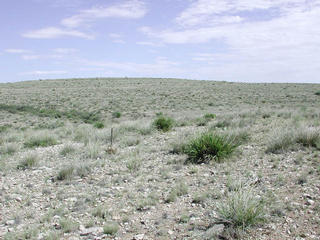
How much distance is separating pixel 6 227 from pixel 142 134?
8.10 meters

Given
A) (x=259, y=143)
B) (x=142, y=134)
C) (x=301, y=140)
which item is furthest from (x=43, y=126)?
(x=301, y=140)

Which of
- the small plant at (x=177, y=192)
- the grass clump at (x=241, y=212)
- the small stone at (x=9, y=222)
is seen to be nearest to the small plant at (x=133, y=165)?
the small plant at (x=177, y=192)

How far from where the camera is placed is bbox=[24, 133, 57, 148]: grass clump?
11.8m

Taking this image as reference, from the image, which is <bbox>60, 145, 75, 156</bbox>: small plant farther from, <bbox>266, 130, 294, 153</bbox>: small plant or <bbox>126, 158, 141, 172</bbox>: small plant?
<bbox>266, 130, 294, 153</bbox>: small plant

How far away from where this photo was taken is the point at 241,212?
4410 millimetres

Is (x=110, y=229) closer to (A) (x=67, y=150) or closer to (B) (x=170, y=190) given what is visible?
(B) (x=170, y=190)

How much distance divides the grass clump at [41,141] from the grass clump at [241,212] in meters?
8.84

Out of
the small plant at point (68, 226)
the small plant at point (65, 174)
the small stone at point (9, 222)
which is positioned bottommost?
the small stone at point (9, 222)

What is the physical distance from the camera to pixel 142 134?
12.8 m

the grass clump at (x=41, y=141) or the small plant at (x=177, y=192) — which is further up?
the small plant at (x=177, y=192)

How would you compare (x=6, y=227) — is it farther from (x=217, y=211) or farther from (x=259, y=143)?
(x=259, y=143)

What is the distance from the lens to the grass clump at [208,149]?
7.82 m

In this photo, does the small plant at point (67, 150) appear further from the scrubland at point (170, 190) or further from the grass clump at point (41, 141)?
the grass clump at point (41, 141)

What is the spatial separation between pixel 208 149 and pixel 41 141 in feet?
23.1
